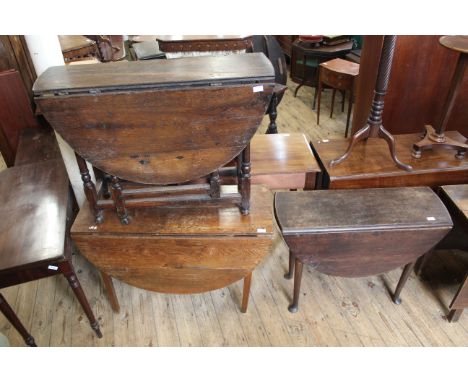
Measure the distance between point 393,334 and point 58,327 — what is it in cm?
165

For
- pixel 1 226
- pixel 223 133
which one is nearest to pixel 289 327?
pixel 223 133

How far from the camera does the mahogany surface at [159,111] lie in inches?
47.8

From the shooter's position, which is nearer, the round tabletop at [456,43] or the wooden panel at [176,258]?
the wooden panel at [176,258]

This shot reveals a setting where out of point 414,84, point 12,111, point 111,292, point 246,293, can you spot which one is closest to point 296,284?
point 246,293

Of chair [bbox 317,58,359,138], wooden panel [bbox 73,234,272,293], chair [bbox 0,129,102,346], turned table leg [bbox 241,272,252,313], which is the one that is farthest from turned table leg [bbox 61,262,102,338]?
chair [bbox 317,58,359,138]

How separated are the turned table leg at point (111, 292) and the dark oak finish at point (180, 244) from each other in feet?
0.34

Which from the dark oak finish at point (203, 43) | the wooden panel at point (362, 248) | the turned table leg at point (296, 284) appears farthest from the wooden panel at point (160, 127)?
the dark oak finish at point (203, 43)

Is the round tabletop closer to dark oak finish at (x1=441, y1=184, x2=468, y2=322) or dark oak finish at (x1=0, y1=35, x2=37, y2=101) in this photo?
dark oak finish at (x1=441, y1=184, x2=468, y2=322)

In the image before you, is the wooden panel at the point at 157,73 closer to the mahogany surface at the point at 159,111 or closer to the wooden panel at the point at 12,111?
the mahogany surface at the point at 159,111

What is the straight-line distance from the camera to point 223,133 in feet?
4.33

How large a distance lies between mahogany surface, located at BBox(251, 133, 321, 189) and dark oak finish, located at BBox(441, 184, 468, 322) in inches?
25.0

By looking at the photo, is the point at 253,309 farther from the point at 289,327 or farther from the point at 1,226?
the point at 1,226

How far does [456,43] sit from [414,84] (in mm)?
813

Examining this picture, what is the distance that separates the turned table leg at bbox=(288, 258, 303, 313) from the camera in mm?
1717
